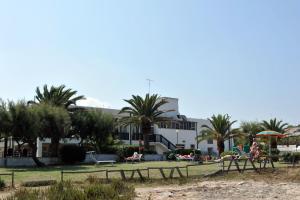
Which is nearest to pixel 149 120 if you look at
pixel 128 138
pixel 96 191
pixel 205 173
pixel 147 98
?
pixel 147 98

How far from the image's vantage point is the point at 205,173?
66.1 ft

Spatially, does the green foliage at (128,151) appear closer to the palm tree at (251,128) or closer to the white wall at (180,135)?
the white wall at (180,135)

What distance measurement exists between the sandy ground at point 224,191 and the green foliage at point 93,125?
21.5 meters

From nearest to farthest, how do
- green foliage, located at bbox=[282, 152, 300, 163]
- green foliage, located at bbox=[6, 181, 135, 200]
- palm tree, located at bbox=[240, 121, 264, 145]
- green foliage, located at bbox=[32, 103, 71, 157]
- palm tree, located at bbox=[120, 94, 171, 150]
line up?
green foliage, located at bbox=[6, 181, 135, 200] → green foliage, located at bbox=[282, 152, 300, 163] → green foliage, located at bbox=[32, 103, 71, 157] → palm tree, located at bbox=[120, 94, 171, 150] → palm tree, located at bbox=[240, 121, 264, 145]

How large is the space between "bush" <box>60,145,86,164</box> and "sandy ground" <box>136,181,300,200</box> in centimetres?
1910

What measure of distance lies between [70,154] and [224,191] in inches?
861

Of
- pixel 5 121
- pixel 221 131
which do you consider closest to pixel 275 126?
pixel 221 131

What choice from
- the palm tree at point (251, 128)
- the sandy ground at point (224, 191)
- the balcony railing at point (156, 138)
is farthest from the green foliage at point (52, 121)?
the palm tree at point (251, 128)

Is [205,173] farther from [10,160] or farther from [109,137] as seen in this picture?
[109,137]

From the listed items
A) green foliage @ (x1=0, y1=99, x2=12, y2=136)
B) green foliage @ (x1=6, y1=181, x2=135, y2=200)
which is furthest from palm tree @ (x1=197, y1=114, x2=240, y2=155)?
green foliage @ (x1=6, y1=181, x2=135, y2=200)

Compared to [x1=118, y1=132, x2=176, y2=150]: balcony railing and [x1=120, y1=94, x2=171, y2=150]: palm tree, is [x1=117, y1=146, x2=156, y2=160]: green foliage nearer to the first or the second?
[x1=120, y1=94, x2=171, y2=150]: palm tree

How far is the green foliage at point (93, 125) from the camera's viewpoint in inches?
1487

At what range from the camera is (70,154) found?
34969 mm

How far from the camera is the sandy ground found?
13.8 m
